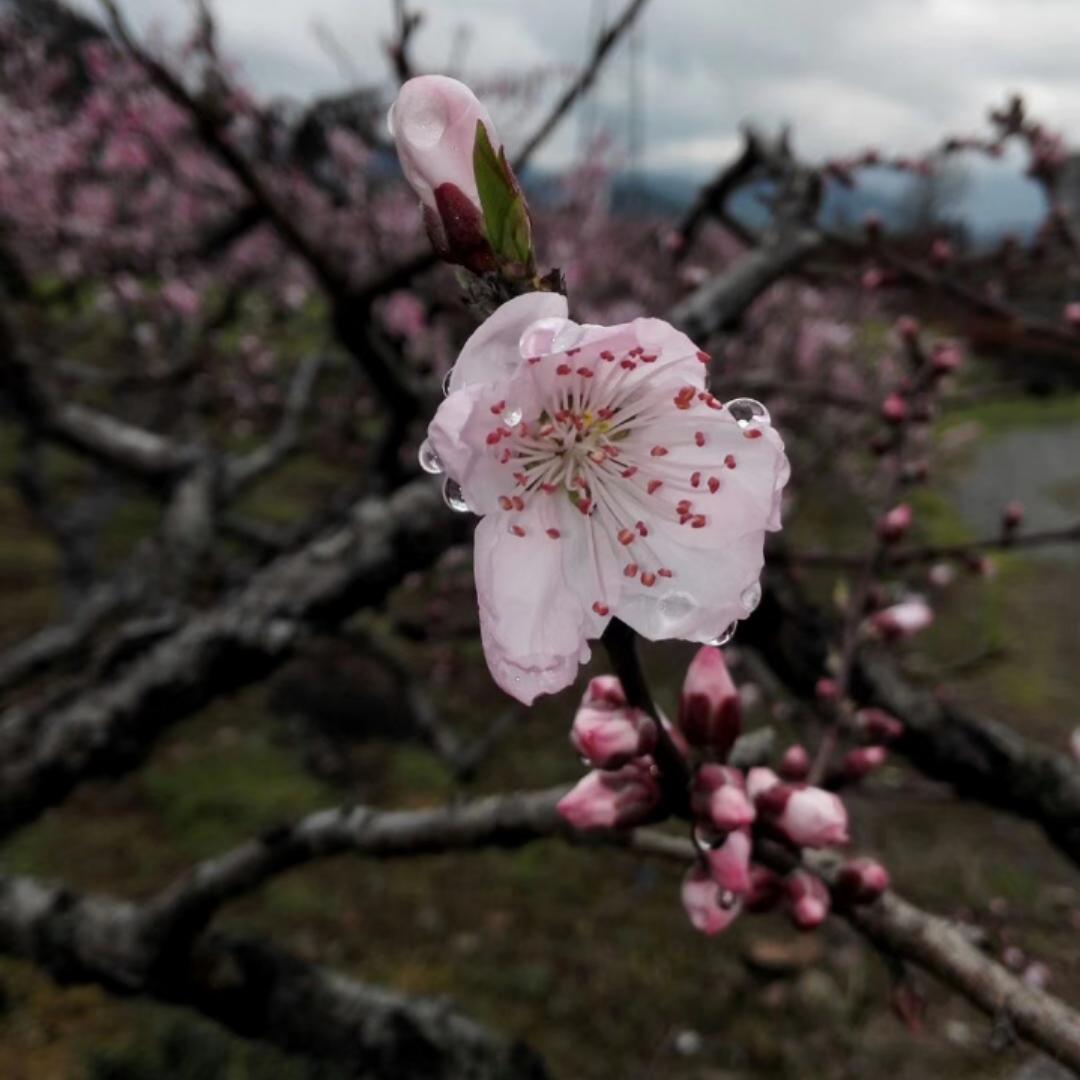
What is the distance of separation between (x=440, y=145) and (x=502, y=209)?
3.5 inches

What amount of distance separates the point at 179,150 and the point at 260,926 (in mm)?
6338

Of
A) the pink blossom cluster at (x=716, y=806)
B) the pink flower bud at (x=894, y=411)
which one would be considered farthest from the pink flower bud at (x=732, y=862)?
the pink flower bud at (x=894, y=411)

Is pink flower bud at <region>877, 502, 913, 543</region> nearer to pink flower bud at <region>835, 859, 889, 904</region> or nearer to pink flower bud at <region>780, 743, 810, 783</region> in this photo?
pink flower bud at <region>780, 743, 810, 783</region>

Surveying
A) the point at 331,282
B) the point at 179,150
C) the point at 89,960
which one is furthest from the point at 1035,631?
the point at 179,150

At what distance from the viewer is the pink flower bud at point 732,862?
0.84 meters

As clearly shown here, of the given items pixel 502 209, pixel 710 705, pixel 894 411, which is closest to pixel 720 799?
pixel 710 705

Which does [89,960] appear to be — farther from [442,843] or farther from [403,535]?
[403,535]

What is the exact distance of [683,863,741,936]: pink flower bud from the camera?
887mm

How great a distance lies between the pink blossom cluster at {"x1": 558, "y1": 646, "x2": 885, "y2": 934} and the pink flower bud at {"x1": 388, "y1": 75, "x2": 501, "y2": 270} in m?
0.43

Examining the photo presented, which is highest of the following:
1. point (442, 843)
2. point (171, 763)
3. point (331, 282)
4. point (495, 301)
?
point (495, 301)

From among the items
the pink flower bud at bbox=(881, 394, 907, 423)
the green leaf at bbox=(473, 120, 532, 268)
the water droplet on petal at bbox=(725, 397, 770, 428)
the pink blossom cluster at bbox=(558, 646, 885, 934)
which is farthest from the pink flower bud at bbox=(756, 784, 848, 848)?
the pink flower bud at bbox=(881, 394, 907, 423)

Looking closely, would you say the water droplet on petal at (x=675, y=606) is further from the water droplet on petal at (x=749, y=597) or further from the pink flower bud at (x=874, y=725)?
the pink flower bud at (x=874, y=725)

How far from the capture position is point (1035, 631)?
6.55m

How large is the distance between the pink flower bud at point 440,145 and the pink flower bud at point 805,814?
2.00ft
